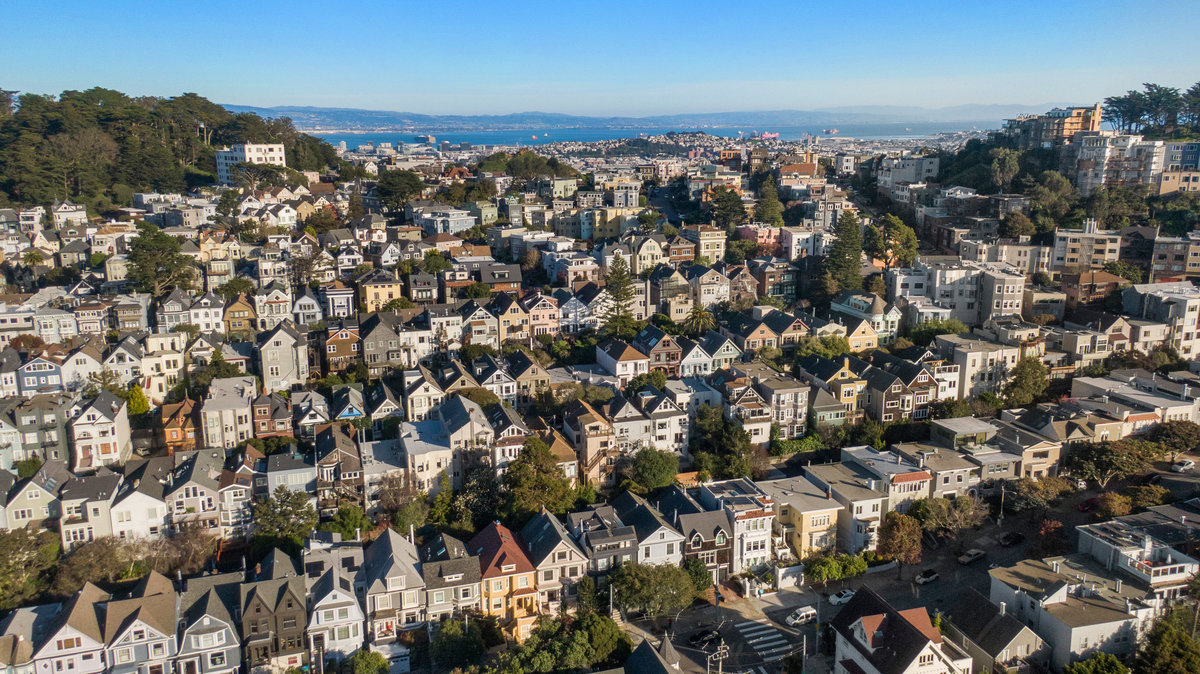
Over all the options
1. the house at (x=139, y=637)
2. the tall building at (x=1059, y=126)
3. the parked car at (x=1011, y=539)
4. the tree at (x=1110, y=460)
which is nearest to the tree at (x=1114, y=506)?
the tree at (x=1110, y=460)

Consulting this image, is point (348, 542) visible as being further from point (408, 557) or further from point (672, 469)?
point (672, 469)

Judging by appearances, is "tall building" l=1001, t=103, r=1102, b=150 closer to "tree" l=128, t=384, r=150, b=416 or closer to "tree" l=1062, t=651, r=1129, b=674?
"tree" l=1062, t=651, r=1129, b=674

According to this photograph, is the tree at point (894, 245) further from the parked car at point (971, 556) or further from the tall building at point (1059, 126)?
the parked car at point (971, 556)

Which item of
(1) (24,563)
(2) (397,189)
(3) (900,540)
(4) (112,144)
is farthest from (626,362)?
(4) (112,144)

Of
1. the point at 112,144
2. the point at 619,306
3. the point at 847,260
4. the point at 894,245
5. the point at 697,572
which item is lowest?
the point at 697,572

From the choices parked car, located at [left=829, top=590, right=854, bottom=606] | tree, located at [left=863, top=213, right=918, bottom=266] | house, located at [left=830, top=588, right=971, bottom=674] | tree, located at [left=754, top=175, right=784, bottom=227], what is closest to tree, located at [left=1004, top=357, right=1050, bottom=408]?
tree, located at [left=863, top=213, right=918, bottom=266]

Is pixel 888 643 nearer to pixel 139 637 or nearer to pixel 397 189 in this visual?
pixel 139 637
